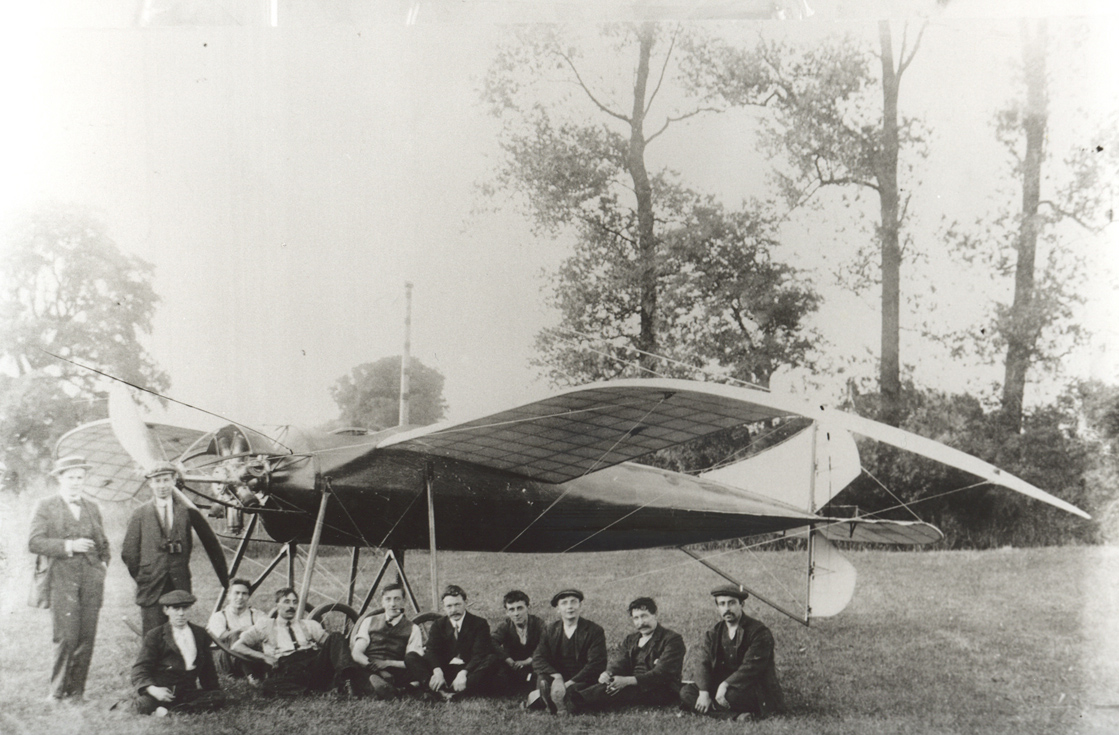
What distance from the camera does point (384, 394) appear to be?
4.49m

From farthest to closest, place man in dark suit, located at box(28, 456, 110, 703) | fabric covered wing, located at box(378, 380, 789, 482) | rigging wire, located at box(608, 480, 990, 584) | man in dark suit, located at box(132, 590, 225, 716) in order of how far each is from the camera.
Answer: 1. rigging wire, located at box(608, 480, 990, 584)
2. man in dark suit, located at box(28, 456, 110, 703)
3. man in dark suit, located at box(132, 590, 225, 716)
4. fabric covered wing, located at box(378, 380, 789, 482)

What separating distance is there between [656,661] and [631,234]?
2.28 metres

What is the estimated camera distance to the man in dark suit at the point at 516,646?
13.4ft

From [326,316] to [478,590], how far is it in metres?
1.77

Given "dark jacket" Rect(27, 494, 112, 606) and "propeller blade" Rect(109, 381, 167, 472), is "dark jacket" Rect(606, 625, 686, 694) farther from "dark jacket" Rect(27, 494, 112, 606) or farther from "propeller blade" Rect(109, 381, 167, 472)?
"dark jacket" Rect(27, 494, 112, 606)

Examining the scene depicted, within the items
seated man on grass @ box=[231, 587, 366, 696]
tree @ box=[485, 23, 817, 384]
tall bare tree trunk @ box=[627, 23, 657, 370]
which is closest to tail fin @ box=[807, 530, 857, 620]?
tree @ box=[485, 23, 817, 384]

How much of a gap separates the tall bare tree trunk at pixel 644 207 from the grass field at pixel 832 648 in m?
1.31

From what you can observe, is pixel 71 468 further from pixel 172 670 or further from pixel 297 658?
pixel 297 658

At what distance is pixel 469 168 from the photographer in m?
4.36

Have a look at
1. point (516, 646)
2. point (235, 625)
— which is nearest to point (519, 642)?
point (516, 646)

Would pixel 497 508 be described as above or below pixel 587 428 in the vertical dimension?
below

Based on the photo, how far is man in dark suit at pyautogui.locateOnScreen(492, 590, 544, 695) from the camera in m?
4.09

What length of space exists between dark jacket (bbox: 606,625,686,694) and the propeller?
7.14ft

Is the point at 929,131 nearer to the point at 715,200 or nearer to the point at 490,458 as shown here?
the point at 715,200
